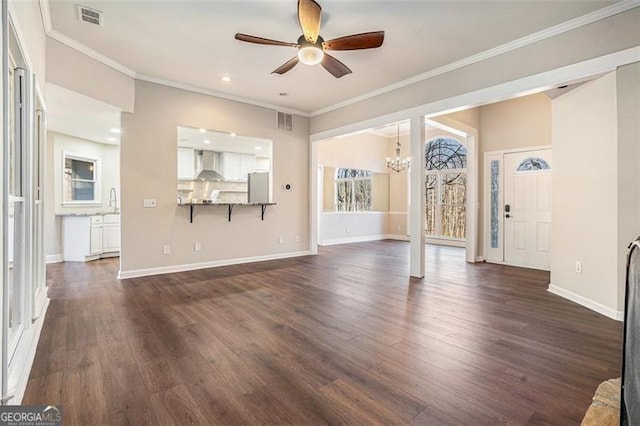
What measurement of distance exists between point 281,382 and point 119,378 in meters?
1.06

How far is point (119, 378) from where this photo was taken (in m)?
1.95

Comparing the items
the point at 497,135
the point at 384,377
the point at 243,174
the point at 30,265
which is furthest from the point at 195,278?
the point at 497,135

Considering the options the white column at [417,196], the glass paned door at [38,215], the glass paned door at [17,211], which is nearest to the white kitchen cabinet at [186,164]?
the glass paned door at [38,215]

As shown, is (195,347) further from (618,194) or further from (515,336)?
(618,194)

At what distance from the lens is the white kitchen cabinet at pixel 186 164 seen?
7876 mm

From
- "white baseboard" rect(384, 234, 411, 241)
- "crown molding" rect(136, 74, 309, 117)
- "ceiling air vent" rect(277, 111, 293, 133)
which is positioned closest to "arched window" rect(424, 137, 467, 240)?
"white baseboard" rect(384, 234, 411, 241)

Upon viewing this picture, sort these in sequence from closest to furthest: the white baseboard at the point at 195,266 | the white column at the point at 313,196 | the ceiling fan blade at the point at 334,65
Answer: the ceiling fan blade at the point at 334,65, the white baseboard at the point at 195,266, the white column at the point at 313,196

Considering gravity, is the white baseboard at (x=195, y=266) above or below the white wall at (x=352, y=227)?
below

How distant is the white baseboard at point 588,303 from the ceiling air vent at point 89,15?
596 centimetres

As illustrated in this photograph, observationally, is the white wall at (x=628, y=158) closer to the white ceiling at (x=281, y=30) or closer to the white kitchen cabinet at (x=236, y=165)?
the white ceiling at (x=281, y=30)

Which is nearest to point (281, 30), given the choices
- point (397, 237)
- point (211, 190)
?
point (211, 190)

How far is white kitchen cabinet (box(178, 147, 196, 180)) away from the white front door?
7354 millimetres

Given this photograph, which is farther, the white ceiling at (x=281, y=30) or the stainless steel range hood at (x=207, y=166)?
the stainless steel range hood at (x=207, y=166)

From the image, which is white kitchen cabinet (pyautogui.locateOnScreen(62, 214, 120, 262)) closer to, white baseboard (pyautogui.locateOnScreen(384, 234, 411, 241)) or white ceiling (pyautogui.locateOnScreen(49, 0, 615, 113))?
white ceiling (pyautogui.locateOnScreen(49, 0, 615, 113))
